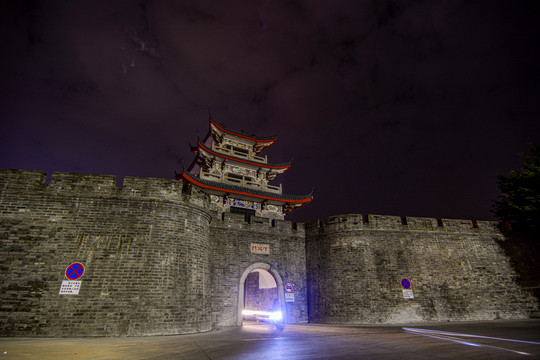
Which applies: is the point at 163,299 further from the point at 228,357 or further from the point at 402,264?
the point at 402,264

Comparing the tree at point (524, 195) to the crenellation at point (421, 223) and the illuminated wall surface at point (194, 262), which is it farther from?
the crenellation at point (421, 223)

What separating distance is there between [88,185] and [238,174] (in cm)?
1219

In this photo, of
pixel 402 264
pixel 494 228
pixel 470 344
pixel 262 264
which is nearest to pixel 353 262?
pixel 402 264

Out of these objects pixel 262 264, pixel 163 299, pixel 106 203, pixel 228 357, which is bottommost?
pixel 228 357

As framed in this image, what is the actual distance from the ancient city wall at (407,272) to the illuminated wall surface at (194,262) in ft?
0.15

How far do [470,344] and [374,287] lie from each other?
6178 mm

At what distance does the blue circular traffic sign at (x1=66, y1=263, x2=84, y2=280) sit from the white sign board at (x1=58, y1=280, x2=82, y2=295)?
0.38 ft

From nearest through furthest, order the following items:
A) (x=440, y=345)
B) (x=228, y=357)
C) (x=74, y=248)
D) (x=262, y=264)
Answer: (x=228, y=357), (x=440, y=345), (x=74, y=248), (x=262, y=264)

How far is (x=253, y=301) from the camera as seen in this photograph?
15406 mm

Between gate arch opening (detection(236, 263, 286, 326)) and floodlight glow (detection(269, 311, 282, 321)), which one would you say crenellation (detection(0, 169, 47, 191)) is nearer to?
gate arch opening (detection(236, 263, 286, 326))

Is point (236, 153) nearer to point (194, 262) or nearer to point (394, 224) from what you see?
point (394, 224)

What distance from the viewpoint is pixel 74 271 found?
697cm

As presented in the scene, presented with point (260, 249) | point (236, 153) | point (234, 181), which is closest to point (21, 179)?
point (260, 249)

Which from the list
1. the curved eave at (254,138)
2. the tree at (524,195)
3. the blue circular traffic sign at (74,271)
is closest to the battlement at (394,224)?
the tree at (524,195)
